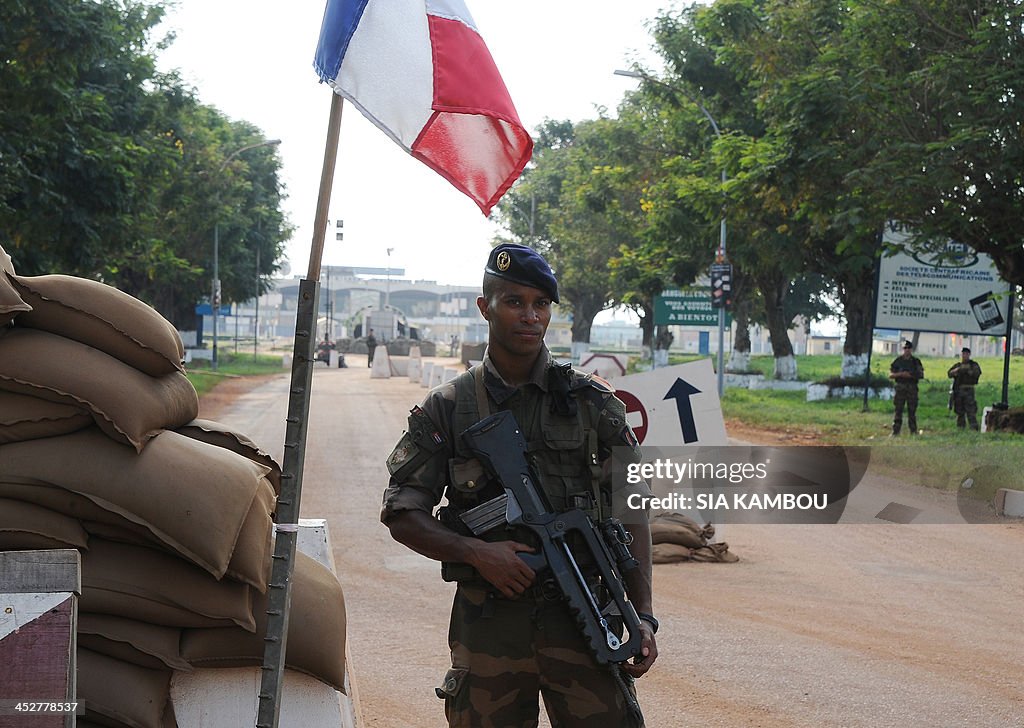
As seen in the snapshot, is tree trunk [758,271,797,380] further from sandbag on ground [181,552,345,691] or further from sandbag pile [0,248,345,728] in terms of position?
sandbag pile [0,248,345,728]

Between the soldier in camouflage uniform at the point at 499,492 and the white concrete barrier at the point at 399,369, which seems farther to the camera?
the white concrete barrier at the point at 399,369

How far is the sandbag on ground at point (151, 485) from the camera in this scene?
322 cm

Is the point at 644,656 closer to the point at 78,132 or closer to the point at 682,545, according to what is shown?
the point at 682,545

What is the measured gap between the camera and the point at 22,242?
18938mm

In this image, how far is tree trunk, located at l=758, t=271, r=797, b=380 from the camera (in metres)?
31.9

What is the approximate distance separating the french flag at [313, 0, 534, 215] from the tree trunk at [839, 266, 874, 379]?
80.4ft

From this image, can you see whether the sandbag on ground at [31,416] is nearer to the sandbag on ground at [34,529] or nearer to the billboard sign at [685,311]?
the sandbag on ground at [34,529]

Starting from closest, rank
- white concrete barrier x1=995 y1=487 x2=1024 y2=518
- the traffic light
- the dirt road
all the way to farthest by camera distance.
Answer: the dirt road, white concrete barrier x1=995 y1=487 x2=1024 y2=518, the traffic light

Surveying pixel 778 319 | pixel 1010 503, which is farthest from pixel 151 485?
pixel 778 319

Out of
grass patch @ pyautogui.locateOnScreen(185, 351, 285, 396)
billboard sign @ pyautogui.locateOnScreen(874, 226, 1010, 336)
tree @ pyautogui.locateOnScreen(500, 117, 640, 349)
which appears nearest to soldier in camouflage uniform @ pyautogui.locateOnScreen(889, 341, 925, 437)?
billboard sign @ pyautogui.locateOnScreen(874, 226, 1010, 336)

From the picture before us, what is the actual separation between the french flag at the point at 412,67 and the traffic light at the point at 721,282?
23.7 metres

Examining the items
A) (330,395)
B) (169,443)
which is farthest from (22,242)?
(169,443)

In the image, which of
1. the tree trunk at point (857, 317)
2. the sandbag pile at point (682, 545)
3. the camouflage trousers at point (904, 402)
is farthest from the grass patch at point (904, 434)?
the sandbag pile at point (682, 545)

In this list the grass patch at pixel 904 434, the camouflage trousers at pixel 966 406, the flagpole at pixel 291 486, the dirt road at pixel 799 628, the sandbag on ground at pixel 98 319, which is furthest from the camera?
the camouflage trousers at pixel 966 406
